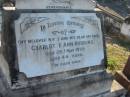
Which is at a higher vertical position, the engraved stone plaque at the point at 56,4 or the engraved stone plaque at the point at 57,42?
the engraved stone plaque at the point at 56,4

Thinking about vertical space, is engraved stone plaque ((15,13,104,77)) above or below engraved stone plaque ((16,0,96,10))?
below

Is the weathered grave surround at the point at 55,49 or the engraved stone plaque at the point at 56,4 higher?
the engraved stone plaque at the point at 56,4

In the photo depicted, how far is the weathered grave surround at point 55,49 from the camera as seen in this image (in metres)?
3.57

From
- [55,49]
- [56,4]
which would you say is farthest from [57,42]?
[56,4]

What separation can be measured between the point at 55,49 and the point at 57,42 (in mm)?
98

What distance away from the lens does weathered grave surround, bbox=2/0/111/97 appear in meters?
3.57

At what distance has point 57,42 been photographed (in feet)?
12.7

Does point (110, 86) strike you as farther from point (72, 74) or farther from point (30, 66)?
point (30, 66)

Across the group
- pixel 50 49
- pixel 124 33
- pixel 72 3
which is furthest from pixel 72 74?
pixel 124 33

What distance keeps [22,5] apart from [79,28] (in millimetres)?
913

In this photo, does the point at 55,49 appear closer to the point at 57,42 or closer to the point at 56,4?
the point at 57,42

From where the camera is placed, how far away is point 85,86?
416 cm

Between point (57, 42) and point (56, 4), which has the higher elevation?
point (56, 4)

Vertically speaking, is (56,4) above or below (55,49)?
above
